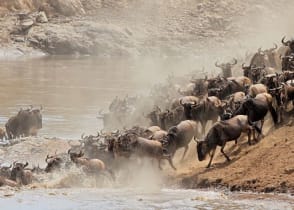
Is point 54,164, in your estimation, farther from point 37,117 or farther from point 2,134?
point 37,117

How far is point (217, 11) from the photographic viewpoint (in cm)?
6444

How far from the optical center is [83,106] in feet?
102

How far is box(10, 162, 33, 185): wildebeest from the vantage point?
54.3 ft

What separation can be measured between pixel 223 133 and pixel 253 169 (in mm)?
1294

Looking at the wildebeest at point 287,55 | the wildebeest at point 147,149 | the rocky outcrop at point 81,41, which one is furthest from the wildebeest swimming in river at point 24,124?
the rocky outcrop at point 81,41

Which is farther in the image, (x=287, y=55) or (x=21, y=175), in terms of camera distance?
(x=287, y=55)

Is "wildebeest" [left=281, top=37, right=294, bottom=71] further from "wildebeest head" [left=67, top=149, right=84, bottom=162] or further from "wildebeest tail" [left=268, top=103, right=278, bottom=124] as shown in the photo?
"wildebeest head" [left=67, top=149, right=84, bottom=162]

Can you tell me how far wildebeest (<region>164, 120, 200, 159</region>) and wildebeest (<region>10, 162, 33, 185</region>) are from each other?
292 cm

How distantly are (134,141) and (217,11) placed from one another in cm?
4909

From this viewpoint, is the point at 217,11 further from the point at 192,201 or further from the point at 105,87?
the point at 192,201

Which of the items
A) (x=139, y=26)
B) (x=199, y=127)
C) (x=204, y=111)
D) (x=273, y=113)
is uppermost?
(x=139, y=26)

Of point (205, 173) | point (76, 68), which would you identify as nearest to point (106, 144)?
point (205, 173)

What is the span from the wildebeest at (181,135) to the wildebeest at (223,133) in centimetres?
115

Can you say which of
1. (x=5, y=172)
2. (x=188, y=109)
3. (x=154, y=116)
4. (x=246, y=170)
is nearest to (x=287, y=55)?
(x=154, y=116)
